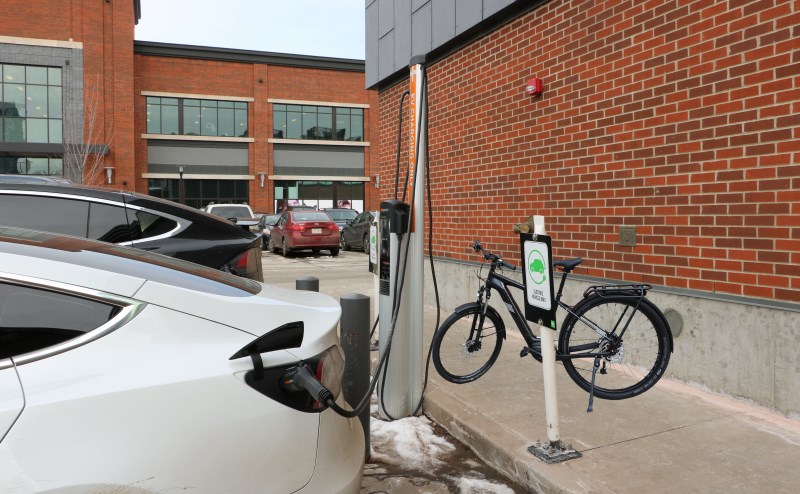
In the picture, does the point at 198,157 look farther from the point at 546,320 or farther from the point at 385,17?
the point at 546,320

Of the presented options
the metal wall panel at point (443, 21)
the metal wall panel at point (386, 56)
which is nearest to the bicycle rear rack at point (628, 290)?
the metal wall panel at point (443, 21)

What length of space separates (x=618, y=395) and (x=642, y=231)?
1508 millimetres

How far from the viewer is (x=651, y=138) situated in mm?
4914

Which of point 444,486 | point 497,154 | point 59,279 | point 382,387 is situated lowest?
point 444,486

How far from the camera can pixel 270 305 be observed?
2.18 m

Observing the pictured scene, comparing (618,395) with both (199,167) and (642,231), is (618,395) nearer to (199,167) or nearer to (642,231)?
(642,231)

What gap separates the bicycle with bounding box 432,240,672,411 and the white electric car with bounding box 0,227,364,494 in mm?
2524

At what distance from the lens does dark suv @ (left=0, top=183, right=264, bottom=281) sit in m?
4.21

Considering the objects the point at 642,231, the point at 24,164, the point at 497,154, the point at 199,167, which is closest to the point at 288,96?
the point at 199,167

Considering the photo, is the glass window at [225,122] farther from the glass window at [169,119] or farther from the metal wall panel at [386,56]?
the metal wall panel at [386,56]

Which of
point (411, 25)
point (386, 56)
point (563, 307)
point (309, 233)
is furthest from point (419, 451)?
point (309, 233)

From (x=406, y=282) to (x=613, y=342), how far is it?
1.63 m

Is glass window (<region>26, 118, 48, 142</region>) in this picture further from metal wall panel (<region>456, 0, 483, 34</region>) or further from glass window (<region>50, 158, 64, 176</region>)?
metal wall panel (<region>456, 0, 483, 34</region>)

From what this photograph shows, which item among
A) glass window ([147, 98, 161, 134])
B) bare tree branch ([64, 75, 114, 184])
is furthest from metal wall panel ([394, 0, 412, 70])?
glass window ([147, 98, 161, 134])
